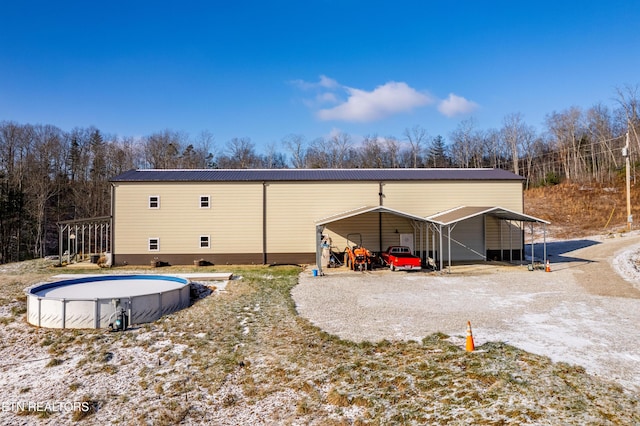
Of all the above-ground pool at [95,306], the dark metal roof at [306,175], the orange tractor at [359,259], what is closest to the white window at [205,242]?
the dark metal roof at [306,175]

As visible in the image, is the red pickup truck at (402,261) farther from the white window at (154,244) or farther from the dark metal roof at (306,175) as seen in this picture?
the white window at (154,244)

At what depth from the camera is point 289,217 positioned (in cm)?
2094

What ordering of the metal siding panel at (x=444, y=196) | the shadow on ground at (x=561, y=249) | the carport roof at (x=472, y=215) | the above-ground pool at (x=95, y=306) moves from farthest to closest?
the metal siding panel at (x=444, y=196)
the shadow on ground at (x=561, y=249)
the carport roof at (x=472, y=215)
the above-ground pool at (x=95, y=306)

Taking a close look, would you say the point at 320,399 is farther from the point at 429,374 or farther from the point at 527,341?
the point at 527,341

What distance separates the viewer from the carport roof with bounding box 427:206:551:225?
17875 mm

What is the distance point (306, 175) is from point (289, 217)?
9.84 feet

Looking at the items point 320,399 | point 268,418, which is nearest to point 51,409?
point 268,418

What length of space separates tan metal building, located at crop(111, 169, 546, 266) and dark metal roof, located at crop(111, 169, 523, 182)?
0.41ft

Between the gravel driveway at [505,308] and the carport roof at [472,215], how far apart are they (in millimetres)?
2550

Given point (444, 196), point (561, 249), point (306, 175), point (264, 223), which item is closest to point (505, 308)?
point (444, 196)

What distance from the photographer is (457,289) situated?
13984 millimetres

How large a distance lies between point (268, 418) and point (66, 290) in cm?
1015

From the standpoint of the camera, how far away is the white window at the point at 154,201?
20.8m

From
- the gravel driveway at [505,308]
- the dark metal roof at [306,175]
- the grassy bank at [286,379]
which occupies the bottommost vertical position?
the grassy bank at [286,379]
